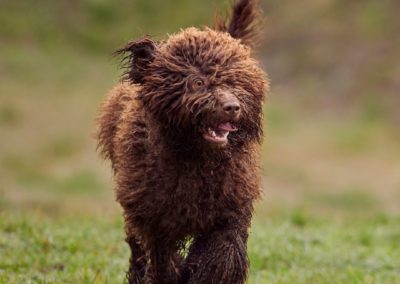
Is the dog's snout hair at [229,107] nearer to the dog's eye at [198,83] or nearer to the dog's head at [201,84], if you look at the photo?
the dog's head at [201,84]

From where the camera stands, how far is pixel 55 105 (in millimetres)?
30281

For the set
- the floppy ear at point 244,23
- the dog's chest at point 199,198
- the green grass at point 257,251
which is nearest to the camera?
the dog's chest at point 199,198

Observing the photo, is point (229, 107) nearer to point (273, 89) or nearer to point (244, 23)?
point (244, 23)

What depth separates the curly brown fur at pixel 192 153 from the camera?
700 centimetres

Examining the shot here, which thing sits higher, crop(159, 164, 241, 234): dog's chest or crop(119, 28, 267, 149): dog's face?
crop(119, 28, 267, 149): dog's face

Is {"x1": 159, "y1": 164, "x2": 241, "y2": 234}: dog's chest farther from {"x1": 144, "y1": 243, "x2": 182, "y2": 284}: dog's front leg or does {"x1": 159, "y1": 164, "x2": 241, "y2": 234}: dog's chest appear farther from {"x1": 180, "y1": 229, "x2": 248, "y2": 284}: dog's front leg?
{"x1": 144, "y1": 243, "x2": 182, "y2": 284}: dog's front leg

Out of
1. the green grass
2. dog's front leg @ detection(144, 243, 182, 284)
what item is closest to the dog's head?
dog's front leg @ detection(144, 243, 182, 284)

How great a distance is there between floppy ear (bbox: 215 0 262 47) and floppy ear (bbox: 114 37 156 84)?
9.59ft

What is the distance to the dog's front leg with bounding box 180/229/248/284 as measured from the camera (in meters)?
7.44

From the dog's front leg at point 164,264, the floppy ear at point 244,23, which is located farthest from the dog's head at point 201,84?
the floppy ear at point 244,23

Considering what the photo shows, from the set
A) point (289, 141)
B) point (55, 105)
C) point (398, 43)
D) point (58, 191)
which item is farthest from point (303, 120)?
point (58, 191)

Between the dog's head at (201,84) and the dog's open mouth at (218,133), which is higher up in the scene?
the dog's head at (201,84)

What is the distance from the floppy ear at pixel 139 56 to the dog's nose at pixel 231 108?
2.98 feet

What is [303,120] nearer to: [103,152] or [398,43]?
[398,43]
